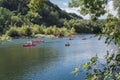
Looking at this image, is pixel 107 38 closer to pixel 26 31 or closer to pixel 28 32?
pixel 26 31

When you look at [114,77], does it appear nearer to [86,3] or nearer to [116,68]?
[116,68]

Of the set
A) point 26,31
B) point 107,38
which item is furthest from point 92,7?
point 26,31

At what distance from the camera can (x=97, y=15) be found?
6777 mm

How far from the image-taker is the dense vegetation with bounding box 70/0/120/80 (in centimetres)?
640

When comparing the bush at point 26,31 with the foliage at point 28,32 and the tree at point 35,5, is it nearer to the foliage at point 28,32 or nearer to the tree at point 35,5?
the foliage at point 28,32

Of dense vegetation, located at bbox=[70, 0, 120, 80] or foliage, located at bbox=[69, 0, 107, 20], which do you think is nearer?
dense vegetation, located at bbox=[70, 0, 120, 80]

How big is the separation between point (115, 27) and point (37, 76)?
37.7 m

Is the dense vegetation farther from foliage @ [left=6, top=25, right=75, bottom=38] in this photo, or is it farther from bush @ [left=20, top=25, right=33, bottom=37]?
bush @ [left=20, top=25, right=33, bottom=37]

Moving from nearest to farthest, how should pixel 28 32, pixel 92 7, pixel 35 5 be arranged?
pixel 35 5, pixel 92 7, pixel 28 32

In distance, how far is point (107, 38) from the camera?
669cm

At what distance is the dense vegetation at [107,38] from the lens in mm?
6402

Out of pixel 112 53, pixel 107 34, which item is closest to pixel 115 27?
pixel 107 34

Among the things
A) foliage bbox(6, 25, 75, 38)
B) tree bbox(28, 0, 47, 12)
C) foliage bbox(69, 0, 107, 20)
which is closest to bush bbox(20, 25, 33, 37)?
foliage bbox(6, 25, 75, 38)

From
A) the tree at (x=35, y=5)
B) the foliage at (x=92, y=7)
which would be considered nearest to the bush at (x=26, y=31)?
the foliage at (x=92, y=7)
